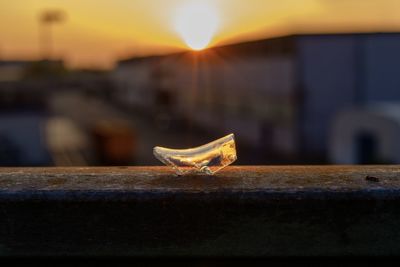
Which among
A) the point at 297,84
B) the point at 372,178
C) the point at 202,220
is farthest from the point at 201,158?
the point at 297,84

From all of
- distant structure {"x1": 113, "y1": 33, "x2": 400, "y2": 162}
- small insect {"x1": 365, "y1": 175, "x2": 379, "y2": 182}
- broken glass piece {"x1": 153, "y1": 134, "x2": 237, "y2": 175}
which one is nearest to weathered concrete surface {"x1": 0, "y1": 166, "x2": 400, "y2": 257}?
small insect {"x1": 365, "y1": 175, "x2": 379, "y2": 182}

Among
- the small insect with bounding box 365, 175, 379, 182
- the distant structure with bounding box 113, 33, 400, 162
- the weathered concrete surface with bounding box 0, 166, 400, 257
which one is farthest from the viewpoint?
the distant structure with bounding box 113, 33, 400, 162

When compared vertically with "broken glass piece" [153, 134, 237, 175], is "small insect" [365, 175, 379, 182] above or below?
below

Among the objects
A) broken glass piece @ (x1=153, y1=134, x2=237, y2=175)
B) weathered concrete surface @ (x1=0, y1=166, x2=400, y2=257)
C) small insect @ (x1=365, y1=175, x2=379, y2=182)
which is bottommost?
weathered concrete surface @ (x1=0, y1=166, x2=400, y2=257)

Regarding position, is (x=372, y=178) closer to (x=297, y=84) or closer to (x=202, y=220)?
(x=202, y=220)

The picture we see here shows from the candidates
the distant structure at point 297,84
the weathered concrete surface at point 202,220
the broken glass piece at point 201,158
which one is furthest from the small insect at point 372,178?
the distant structure at point 297,84

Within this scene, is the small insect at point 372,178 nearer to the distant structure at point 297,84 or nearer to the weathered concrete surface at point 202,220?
the weathered concrete surface at point 202,220

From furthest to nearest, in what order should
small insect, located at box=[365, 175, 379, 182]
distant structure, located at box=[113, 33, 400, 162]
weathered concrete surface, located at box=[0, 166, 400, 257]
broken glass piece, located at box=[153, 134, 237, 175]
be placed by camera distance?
1. distant structure, located at box=[113, 33, 400, 162]
2. broken glass piece, located at box=[153, 134, 237, 175]
3. small insect, located at box=[365, 175, 379, 182]
4. weathered concrete surface, located at box=[0, 166, 400, 257]

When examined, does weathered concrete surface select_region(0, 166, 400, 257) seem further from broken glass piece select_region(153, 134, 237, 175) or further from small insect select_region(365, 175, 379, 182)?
broken glass piece select_region(153, 134, 237, 175)

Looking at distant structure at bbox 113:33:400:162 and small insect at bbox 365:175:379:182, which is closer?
small insect at bbox 365:175:379:182
